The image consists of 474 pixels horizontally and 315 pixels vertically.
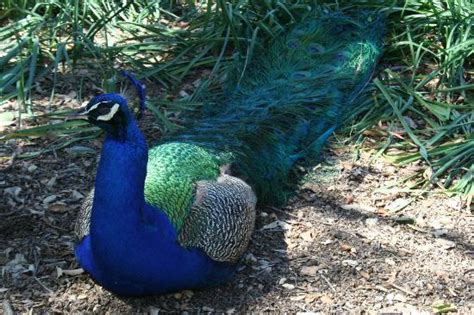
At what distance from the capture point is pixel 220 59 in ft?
14.3

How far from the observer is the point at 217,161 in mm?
3232

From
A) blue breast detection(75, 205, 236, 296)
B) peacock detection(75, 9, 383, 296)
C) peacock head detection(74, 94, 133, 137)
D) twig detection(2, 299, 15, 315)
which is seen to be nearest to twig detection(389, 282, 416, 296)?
peacock detection(75, 9, 383, 296)

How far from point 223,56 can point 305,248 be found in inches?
61.8

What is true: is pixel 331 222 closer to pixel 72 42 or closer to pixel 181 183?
pixel 181 183

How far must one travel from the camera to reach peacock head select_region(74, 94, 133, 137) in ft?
8.33

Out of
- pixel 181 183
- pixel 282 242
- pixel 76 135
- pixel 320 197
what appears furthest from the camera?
pixel 76 135

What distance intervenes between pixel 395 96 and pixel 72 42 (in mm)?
1690

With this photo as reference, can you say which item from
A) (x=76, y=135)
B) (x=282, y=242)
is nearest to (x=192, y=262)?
(x=282, y=242)

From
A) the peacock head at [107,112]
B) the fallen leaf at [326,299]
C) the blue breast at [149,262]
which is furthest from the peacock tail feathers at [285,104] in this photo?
the fallen leaf at [326,299]

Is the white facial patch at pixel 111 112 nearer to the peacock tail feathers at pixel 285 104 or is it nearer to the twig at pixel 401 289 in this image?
the peacock tail feathers at pixel 285 104

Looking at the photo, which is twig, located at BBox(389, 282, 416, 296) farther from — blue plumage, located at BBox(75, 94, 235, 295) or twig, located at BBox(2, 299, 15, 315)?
twig, located at BBox(2, 299, 15, 315)

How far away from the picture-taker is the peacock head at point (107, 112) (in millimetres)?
2539

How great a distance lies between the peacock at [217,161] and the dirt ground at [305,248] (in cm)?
13

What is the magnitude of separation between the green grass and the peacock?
22 centimetres
